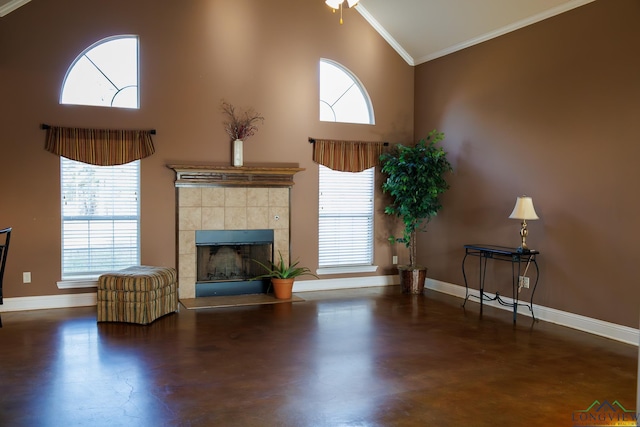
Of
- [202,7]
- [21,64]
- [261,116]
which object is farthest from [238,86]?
[21,64]

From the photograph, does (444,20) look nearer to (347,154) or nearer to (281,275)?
(347,154)

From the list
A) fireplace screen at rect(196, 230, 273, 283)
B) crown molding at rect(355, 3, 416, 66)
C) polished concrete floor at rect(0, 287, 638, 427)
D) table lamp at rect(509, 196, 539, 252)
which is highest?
crown molding at rect(355, 3, 416, 66)

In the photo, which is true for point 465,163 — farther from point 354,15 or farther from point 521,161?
point 354,15

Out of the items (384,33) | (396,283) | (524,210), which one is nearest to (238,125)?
(384,33)

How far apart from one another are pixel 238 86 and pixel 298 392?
4250mm

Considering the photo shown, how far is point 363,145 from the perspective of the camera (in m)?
7.24

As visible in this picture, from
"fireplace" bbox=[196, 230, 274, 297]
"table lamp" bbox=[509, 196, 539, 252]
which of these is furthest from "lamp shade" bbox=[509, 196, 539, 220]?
"fireplace" bbox=[196, 230, 274, 297]

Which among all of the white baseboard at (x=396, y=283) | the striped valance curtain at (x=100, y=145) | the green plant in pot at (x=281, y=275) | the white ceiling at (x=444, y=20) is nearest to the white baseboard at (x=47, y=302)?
the white baseboard at (x=396, y=283)

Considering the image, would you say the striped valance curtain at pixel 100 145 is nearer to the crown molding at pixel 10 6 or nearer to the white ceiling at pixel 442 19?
the crown molding at pixel 10 6

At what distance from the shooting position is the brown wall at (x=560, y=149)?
4797mm

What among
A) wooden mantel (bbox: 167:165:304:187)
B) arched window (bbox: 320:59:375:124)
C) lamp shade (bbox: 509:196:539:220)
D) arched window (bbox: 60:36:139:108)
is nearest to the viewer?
lamp shade (bbox: 509:196:539:220)

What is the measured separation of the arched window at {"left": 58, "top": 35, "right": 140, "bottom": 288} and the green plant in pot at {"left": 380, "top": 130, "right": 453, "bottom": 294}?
3.20m

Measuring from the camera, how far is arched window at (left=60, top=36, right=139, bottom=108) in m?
5.91

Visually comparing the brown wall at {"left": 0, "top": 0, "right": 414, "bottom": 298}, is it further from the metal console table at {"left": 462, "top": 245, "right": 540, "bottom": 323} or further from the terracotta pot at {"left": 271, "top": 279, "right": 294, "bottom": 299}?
the metal console table at {"left": 462, "top": 245, "right": 540, "bottom": 323}
